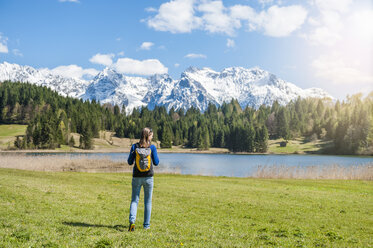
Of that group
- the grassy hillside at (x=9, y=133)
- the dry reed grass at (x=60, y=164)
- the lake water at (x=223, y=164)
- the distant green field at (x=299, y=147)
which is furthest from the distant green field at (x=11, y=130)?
the distant green field at (x=299, y=147)

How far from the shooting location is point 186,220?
14.9 meters

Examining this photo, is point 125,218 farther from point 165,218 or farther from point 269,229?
point 269,229

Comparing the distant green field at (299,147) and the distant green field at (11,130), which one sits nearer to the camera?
the distant green field at (11,130)

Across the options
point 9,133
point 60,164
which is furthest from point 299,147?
point 9,133

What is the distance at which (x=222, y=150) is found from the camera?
607ft

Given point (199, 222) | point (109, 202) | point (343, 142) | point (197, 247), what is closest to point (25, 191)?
point (109, 202)

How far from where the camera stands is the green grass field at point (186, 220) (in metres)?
10.7

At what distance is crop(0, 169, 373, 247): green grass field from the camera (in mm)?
10680

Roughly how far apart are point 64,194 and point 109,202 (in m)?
3.47

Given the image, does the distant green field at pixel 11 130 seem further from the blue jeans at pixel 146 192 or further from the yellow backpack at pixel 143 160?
the yellow backpack at pixel 143 160

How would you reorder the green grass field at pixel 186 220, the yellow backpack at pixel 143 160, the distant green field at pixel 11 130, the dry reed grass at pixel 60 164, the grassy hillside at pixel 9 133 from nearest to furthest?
the green grass field at pixel 186 220 → the yellow backpack at pixel 143 160 → the dry reed grass at pixel 60 164 → the grassy hillside at pixel 9 133 → the distant green field at pixel 11 130

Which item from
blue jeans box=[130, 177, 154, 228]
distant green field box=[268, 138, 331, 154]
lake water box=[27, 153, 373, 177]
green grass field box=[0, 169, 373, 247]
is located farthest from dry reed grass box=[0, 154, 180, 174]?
distant green field box=[268, 138, 331, 154]

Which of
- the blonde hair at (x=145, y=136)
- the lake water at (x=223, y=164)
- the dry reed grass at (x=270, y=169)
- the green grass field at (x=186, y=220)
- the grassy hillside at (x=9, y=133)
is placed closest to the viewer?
the green grass field at (x=186, y=220)

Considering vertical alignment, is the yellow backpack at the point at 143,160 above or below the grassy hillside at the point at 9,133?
above
